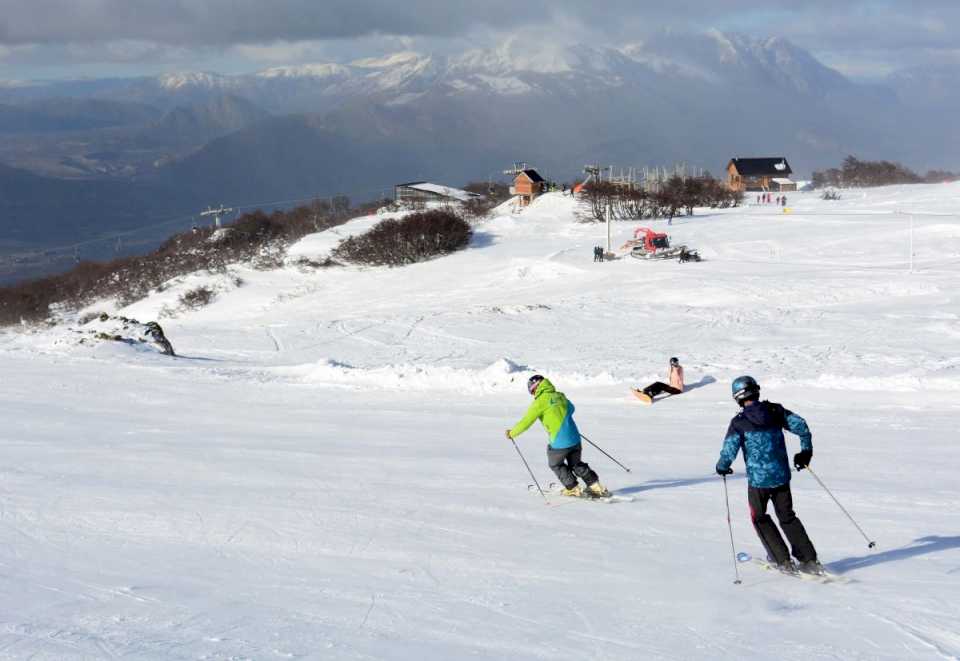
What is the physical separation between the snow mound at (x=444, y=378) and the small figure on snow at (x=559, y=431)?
9.52m

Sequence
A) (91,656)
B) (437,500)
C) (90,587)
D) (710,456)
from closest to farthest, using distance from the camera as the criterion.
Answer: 1. (91,656)
2. (90,587)
3. (437,500)
4. (710,456)

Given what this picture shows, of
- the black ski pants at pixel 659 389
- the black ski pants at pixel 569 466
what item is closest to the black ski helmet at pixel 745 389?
the black ski pants at pixel 569 466

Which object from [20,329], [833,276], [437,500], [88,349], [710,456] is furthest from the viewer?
[20,329]

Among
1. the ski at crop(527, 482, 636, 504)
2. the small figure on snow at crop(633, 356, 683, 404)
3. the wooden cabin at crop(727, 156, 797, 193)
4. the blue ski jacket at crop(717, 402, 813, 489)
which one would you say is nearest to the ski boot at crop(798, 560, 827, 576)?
the blue ski jacket at crop(717, 402, 813, 489)

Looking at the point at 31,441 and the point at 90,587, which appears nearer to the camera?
the point at 90,587

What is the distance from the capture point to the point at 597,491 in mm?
9930

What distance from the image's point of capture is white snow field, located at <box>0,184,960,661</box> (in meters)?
6.28

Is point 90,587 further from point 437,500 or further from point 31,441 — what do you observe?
point 31,441

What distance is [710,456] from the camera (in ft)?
41.5

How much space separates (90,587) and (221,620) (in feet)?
4.66

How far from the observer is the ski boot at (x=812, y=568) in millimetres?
7320

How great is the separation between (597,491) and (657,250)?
1547 inches

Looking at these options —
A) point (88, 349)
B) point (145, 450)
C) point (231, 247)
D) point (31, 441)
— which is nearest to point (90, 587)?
point (145, 450)

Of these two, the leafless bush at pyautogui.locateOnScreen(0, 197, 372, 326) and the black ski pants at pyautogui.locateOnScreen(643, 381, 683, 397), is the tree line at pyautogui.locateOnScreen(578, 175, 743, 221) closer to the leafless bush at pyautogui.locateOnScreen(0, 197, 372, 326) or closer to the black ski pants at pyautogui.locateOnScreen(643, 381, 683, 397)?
the leafless bush at pyautogui.locateOnScreen(0, 197, 372, 326)
